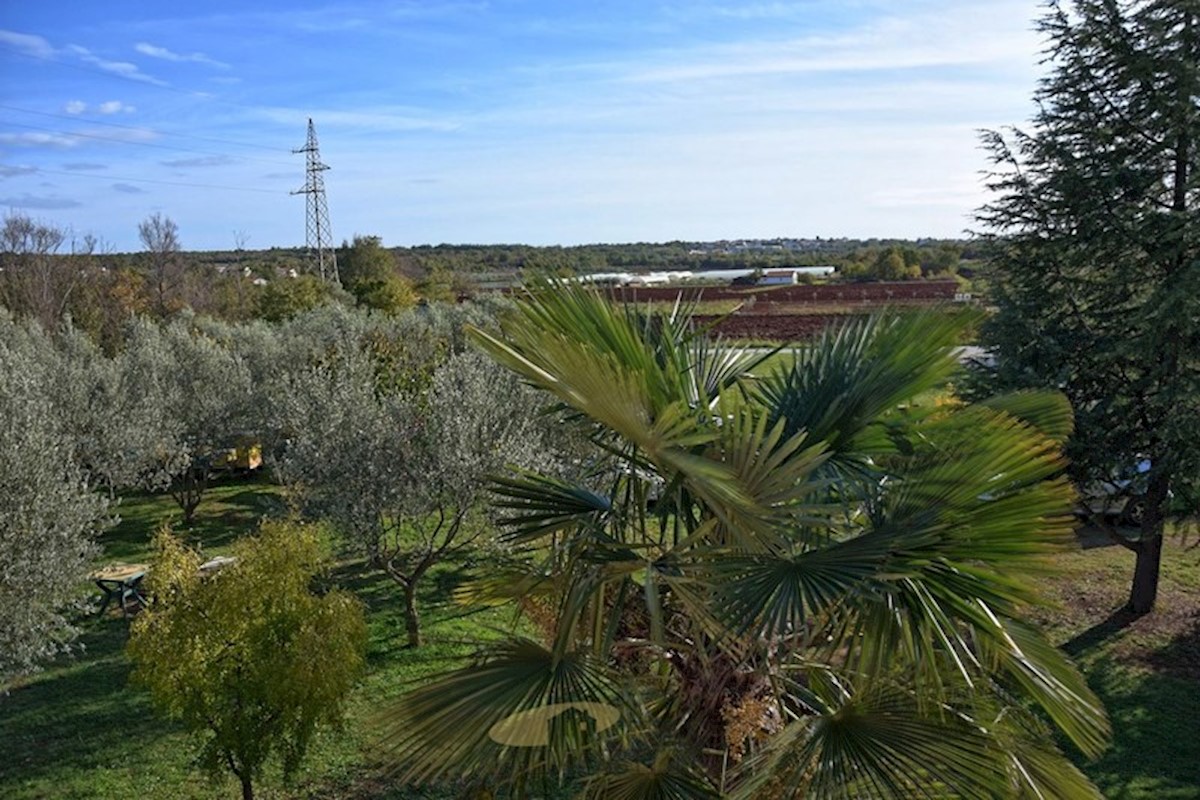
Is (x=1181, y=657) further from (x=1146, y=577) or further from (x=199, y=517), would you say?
(x=199, y=517)

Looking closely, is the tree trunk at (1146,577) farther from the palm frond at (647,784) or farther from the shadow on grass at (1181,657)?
the palm frond at (647,784)

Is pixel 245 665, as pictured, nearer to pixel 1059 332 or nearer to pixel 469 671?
pixel 469 671

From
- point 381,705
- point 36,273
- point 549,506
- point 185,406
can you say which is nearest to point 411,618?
point 381,705

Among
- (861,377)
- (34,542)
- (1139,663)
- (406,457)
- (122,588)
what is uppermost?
(861,377)

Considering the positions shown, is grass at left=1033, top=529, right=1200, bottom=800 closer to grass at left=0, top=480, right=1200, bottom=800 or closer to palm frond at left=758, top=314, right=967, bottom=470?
grass at left=0, top=480, right=1200, bottom=800

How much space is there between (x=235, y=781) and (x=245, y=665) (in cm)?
262

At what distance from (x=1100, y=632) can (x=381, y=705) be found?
29.3ft

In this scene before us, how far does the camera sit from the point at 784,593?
310 cm

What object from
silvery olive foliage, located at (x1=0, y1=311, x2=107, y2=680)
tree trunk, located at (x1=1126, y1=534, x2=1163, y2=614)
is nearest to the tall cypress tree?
tree trunk, located at (x1=1126, y1=534, x2=1163, y2=614)

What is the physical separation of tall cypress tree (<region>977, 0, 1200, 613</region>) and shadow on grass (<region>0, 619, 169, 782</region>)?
11.2 meters

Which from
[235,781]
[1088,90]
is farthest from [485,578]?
[1088,90]

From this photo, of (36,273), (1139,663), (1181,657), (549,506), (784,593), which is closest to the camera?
(784,593)

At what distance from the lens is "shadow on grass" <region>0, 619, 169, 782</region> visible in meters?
8.41

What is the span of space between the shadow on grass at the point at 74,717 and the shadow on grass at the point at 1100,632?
10498 mm
